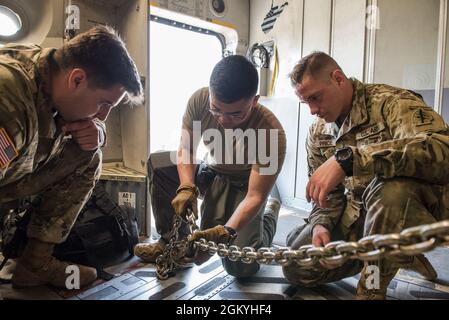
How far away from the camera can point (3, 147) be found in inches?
33.0

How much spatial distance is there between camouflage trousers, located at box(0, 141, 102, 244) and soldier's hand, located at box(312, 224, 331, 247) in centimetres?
94

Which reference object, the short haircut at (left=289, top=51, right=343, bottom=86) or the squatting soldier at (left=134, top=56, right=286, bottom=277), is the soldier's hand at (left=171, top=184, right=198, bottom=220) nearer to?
the squatting soldier at (left=134, top=56, right=286, bottom=277)

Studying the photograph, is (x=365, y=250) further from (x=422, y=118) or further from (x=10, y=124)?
(x=10, y=124)

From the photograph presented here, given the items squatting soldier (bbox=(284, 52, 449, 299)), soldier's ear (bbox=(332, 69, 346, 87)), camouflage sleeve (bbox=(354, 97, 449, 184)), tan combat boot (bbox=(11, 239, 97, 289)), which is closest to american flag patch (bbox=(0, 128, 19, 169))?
tan combat boot (bbox=(11, 239, 97, 289))

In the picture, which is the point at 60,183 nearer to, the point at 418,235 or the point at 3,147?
the point at 3,147

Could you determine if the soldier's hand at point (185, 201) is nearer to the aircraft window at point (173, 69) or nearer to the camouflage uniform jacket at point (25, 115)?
the camouflage uniform jacket at point (25, 115)

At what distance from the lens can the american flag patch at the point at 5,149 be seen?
829 millimetres

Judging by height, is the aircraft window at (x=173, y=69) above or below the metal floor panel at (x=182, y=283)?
above

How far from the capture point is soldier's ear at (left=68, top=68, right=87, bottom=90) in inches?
38.0

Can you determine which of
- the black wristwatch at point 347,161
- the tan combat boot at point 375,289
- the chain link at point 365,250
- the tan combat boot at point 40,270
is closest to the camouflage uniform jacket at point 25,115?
the tan combat boot at point 40,270

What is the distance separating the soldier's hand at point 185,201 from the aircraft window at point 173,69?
1256 mm

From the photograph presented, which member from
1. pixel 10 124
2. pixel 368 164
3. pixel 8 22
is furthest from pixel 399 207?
pixel 8 22

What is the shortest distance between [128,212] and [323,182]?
117 cm

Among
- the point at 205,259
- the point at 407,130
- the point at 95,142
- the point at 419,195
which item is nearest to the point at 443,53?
the point at 407,130
